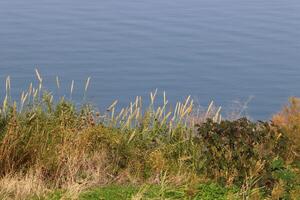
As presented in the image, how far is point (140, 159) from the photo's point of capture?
11273 mm

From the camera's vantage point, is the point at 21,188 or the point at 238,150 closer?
the point at 21,188

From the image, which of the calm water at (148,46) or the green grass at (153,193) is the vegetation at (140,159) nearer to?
the green grass at (153,193)

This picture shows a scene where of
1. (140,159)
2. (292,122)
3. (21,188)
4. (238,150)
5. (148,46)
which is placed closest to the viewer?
(21,188)

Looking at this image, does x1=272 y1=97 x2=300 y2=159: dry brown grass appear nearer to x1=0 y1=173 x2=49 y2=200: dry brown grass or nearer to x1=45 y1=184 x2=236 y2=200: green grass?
x1=45 y1=184 x2=236 y2=200: green grass

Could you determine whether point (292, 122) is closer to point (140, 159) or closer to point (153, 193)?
point (140, 159)

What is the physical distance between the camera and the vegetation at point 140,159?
373 inches

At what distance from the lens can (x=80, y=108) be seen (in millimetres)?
13367

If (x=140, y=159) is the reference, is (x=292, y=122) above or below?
above

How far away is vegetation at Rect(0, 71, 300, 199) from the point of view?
31.1 ft

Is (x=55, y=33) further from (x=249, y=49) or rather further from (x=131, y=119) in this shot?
(x=131, y=119)

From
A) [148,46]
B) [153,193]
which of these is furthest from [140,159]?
[148,46]

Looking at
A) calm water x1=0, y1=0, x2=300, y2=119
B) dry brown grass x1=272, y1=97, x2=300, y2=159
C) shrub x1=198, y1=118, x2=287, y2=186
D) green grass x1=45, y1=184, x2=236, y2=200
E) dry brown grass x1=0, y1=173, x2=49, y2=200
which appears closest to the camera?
green grass x1=45, y1=184, x2=236, y2=200

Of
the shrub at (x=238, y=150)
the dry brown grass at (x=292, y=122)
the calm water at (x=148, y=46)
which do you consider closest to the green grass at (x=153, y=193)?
the shrub at (x=238, y=150)

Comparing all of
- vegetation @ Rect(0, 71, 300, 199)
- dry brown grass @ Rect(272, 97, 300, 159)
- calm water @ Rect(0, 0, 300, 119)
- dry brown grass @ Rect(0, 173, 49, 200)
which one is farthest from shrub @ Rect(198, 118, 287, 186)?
calm water @ Rect(0, 0, 300, 119)
